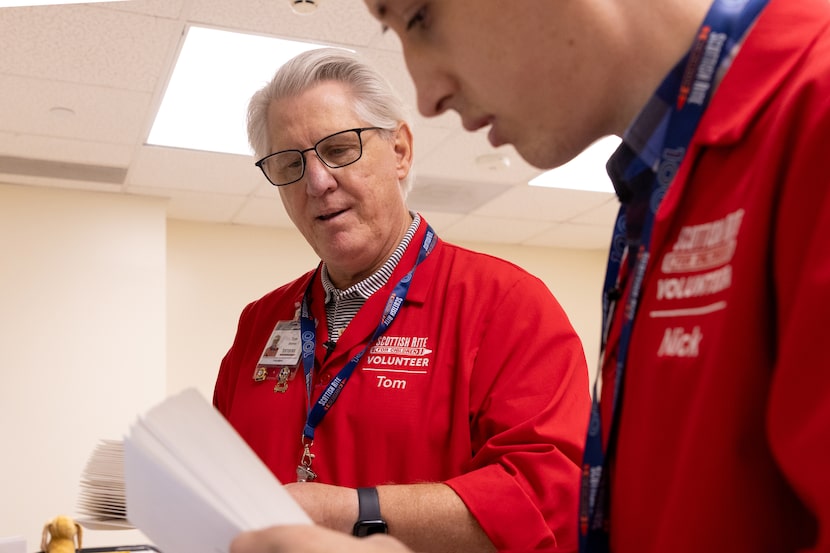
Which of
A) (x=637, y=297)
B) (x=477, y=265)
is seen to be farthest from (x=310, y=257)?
(x=637, y=297)

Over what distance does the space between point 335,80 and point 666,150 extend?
1.16 m

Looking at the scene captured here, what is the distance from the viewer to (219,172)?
18.5ft

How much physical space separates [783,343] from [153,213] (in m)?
6.02

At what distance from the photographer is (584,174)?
18.9 ft

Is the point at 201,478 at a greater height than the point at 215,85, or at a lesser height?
lesser

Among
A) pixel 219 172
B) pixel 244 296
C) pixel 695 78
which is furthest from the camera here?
pixel 244 296

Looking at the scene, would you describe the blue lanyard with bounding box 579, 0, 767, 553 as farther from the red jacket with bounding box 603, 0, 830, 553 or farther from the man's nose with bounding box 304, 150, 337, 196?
the man's nose with bounding box 304, 150, 337, 196

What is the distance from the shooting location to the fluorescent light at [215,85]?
3914 millimetres

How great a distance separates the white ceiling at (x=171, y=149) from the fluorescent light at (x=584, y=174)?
116mm

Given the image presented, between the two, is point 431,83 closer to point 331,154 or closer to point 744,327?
point 744,327

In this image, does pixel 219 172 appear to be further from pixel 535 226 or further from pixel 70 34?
pixel 535 226

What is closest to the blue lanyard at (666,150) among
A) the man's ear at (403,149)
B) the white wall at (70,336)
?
the man's ear at (403,149)

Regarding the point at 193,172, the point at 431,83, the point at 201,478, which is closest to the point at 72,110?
the point at 193,172

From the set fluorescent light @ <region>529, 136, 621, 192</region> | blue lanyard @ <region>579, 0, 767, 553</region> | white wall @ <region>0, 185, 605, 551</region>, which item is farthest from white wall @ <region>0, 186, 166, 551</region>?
blue lanyard @ <region>579, 0, 767, 553</region>
